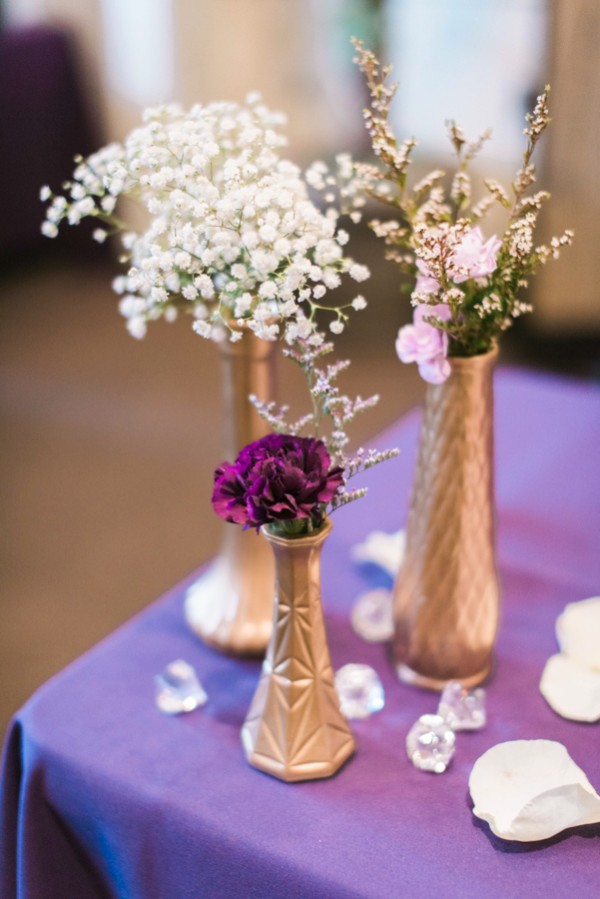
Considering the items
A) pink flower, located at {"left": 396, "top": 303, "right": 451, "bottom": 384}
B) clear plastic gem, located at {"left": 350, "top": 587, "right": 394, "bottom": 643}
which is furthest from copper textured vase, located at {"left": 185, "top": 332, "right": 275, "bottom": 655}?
pink flower, located at {"left": 396, "top": 303, "right": 451, "bottom": 384}

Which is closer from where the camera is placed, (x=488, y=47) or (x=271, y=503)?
(x=271, y=503)

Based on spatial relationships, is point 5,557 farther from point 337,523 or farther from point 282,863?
point 282,863

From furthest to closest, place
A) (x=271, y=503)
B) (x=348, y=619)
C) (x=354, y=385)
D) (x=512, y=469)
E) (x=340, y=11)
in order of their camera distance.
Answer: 1. (x=340, y=11)
2. (x=354, y=385)
3. (x=512, y=469)
4. (x=348, y=619)
5. (x=271, y=503)

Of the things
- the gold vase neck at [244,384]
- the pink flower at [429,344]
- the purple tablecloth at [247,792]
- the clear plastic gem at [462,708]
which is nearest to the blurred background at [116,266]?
the purple tablecloth at [247,792]

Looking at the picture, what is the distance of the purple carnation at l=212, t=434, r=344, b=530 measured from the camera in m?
0.80

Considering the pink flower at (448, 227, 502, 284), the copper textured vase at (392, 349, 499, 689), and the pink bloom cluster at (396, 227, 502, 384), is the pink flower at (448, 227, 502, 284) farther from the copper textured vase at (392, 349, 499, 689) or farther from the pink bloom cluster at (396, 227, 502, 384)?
the copper textured vase at (392, 349, 499, 689)

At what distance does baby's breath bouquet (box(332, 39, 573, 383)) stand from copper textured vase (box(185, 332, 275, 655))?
21cm

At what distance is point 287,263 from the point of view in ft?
3.07

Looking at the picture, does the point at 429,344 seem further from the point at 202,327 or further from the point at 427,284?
the point at 202,327

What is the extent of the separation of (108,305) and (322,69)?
150 cm

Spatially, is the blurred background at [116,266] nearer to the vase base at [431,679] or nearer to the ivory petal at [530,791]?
the vase base at [431,679]

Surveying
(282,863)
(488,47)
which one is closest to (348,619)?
(282,863)

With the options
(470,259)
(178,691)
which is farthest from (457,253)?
(178,691)

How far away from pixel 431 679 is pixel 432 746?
12 centimetres
